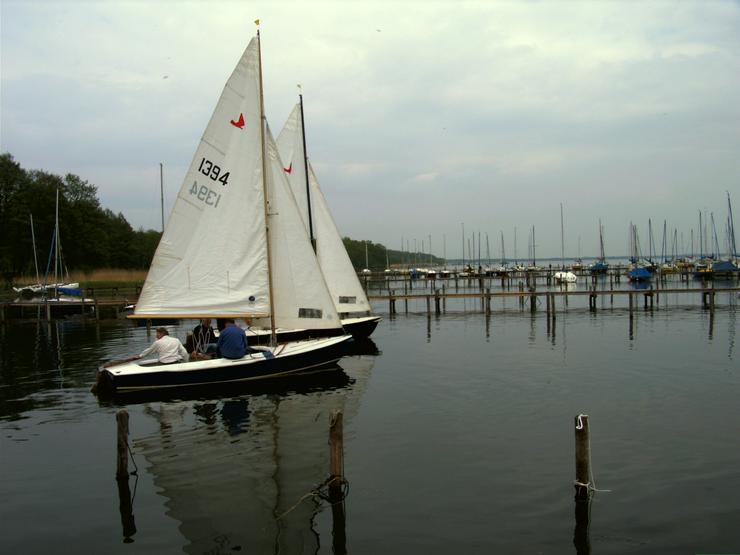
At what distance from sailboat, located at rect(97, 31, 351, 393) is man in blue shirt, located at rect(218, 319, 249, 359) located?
0.64ft

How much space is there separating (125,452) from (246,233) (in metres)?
9.31

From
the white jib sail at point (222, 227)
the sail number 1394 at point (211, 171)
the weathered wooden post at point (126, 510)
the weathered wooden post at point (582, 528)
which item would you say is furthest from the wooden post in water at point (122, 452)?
the sail number 1394 at point (211, 171)

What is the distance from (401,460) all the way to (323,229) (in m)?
18.4

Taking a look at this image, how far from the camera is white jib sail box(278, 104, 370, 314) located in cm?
2938

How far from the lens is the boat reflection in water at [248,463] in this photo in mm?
9680

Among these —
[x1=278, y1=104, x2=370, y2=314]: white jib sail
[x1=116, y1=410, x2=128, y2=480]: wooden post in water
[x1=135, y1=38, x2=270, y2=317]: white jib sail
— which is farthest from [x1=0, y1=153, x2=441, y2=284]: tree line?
[x1=116, y1=410, x2=128, y2=480]: wooden post in water

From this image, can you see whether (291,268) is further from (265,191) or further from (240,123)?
(240,123)

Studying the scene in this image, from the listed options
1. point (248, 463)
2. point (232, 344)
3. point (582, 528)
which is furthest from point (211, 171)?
point (582, 528)

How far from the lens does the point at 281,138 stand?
2952 centimetres

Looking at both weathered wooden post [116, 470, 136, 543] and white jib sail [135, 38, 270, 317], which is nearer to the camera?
weathered wooden post [116, 470, 136, 543]

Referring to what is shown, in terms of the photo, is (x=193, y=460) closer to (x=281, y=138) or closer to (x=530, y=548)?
(x=530, y=548)

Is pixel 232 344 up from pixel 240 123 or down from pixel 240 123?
down

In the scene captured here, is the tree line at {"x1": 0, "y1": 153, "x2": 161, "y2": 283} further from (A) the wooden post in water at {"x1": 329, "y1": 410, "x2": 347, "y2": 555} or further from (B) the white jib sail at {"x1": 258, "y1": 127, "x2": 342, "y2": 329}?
(A) the wooden post in water at {"x1": 329, "y1": 410, "x2": 347, "y2": 555}

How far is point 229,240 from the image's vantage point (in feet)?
64.2
